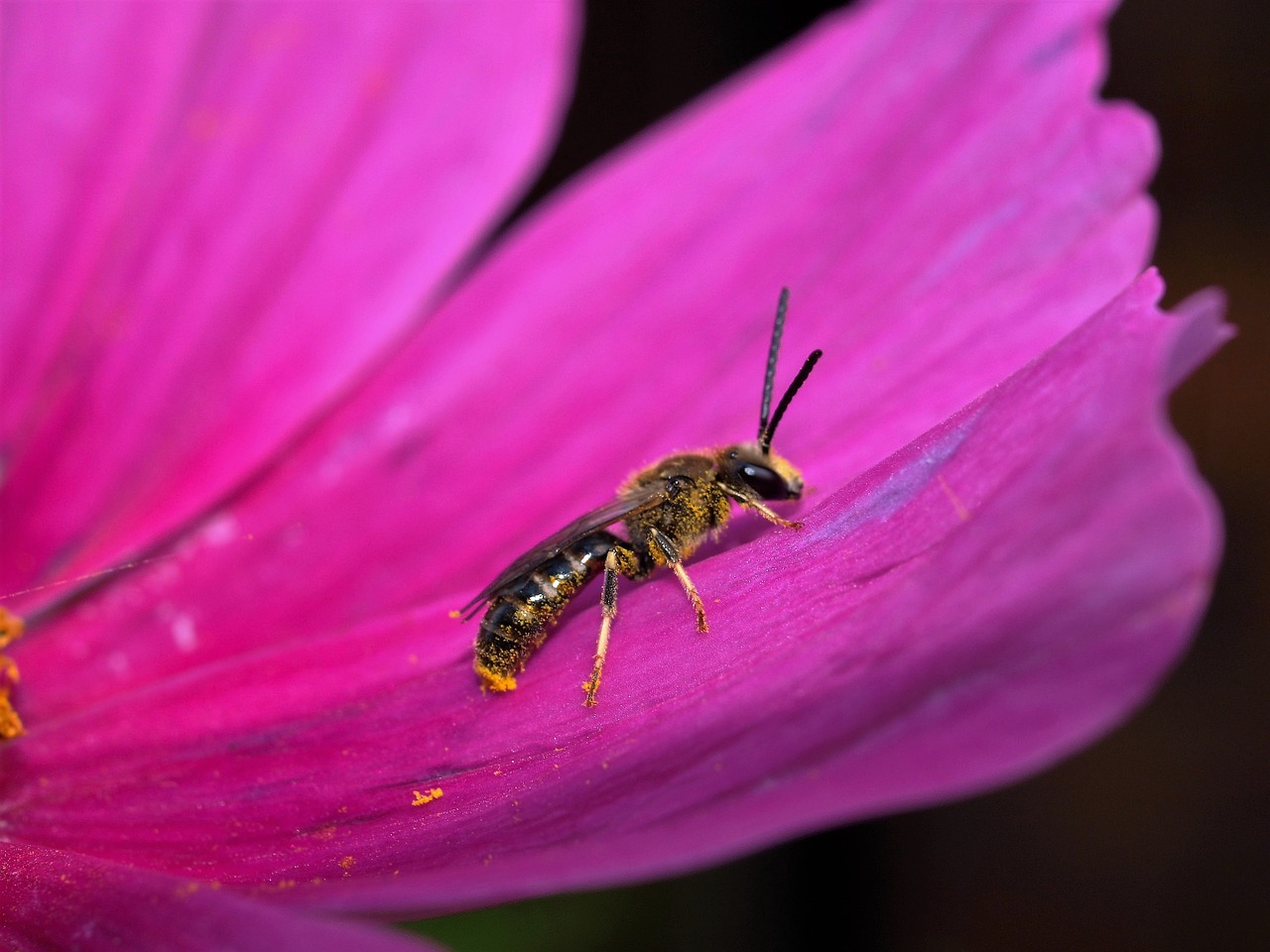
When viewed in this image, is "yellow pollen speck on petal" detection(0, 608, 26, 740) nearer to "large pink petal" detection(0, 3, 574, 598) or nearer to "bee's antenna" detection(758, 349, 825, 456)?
"large pink petal" detection(0, 3, 574, 598)

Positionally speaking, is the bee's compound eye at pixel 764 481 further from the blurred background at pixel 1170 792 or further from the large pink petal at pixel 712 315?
the blurred background at pixel 1170 792

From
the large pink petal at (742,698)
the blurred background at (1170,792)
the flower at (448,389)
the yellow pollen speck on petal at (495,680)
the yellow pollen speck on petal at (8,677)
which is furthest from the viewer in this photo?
the blurred background at (1170,792)

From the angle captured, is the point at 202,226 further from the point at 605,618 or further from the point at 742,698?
the point at 742,698

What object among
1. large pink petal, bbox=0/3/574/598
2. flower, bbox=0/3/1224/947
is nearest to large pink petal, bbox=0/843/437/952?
flower, bbox=0/3/1224/947

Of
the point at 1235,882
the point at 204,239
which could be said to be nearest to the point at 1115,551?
the point at 204,239

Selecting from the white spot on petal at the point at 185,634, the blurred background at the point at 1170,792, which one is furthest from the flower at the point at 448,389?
the blurred background at the point at 1170,792

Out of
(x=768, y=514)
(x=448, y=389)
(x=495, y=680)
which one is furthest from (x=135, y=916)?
(x=448, y=389)

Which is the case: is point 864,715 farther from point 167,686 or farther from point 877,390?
point 167,686
